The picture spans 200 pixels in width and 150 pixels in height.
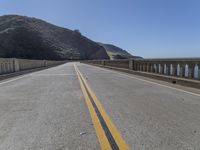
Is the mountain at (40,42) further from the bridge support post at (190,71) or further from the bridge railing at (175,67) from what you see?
the bridge support post at (190,71)

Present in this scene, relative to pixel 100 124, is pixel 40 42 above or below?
above

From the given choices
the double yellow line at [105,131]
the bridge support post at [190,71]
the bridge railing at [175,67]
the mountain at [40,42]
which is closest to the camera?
the double yellow line at [105,131]

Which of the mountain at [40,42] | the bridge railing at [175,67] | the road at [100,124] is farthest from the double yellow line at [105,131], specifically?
the mountain at [40,42]

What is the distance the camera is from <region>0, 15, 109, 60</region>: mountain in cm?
9900

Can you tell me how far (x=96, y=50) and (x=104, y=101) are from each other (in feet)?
470

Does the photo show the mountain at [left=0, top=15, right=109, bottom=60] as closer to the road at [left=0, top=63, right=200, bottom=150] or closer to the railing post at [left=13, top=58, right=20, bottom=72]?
the railing post at [left=13, top=58, right=20, bottom=72]

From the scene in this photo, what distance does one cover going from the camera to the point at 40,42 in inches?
4345

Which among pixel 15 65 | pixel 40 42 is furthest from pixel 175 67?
pixel 40 42

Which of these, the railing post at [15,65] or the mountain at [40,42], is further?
the mountain at [40,42]

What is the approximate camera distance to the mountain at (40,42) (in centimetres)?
9900

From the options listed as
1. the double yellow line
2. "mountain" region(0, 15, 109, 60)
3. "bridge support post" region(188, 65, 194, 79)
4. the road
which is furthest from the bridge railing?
"mountain" region(0, 15, 109, 60)

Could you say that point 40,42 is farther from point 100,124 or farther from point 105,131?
point 105,131

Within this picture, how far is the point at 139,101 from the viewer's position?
265 inches

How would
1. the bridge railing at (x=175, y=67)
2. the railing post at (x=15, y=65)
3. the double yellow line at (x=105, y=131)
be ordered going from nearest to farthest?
the double yellow line at (x=105, y=131) → the bridge railing at (x=175, y=67) → the railing post at (x=15, y=65)
